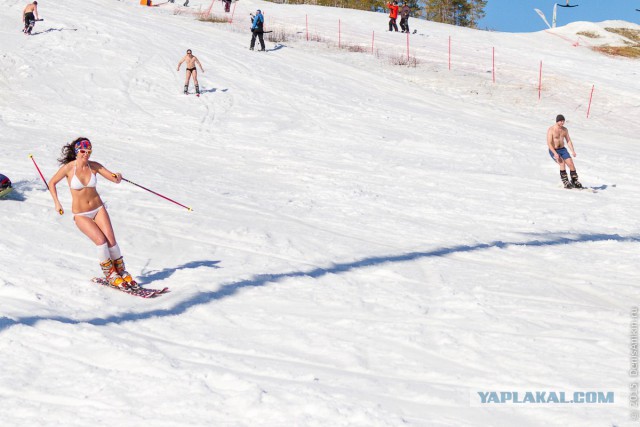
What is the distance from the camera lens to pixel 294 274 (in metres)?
8.78

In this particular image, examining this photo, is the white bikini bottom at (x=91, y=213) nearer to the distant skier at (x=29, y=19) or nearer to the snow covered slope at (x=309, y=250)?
the snow covered slope at (x=309, y=250)

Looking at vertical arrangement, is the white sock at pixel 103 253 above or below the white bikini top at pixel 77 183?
below

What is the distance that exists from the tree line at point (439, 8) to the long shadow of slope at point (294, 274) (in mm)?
60927

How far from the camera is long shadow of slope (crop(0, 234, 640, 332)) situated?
22.3 ft

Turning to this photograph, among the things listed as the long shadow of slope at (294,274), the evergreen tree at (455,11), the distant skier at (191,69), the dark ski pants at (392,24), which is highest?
the evergreen tree at (455,11)

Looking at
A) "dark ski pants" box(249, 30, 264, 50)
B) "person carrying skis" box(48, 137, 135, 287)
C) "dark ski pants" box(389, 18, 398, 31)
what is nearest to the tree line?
"dark ski pants" box(389, 18, 398, 31)

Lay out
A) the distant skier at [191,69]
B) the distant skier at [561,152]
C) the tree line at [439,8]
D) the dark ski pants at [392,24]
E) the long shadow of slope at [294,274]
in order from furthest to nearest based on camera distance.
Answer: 1. the tree line at [439,8]
2. the dark ski pants at [392,24]
3. the distant skier at [191,69]
4. the distant skier at [561,152]
5. the long shadow of slope at [294,274]

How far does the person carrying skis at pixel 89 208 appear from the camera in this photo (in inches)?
301

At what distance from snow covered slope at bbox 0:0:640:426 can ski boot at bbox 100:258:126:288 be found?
0.16 meters

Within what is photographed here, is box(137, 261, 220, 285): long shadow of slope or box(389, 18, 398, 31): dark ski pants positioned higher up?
box(389, 18, 398, 31): dark ski pants

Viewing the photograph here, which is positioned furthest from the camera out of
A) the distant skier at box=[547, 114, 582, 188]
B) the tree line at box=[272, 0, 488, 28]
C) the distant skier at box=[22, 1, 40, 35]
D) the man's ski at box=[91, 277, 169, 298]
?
the tree line at box=[272, 0, 488, 28]

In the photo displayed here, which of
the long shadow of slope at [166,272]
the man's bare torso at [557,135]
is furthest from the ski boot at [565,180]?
the long shadow of slope at [166,272]

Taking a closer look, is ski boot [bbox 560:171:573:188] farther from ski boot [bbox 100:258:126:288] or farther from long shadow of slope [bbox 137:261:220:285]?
ski boot [bbox 100:258:126:288]

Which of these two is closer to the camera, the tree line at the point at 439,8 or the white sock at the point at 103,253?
the white sock at the point at 103,253
